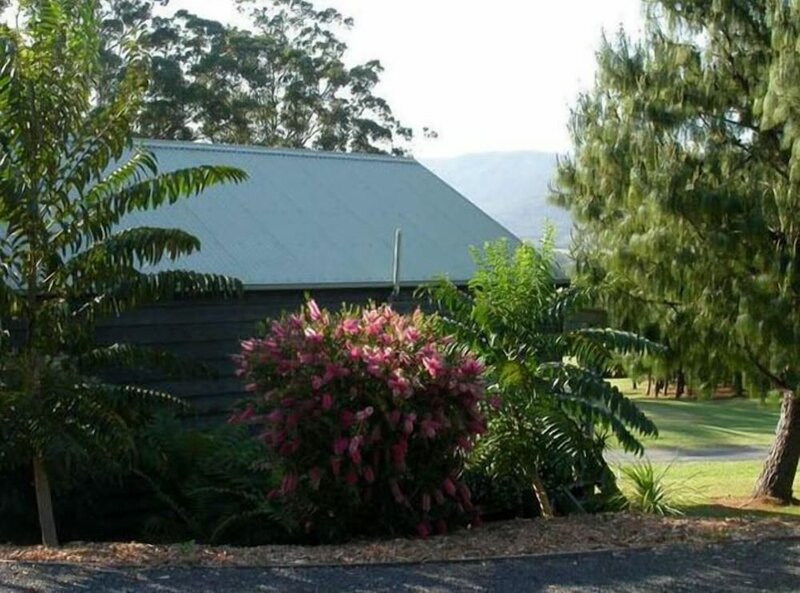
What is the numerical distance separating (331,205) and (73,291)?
6111 mm

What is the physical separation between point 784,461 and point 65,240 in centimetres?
1249

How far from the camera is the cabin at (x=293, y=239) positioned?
13.0m

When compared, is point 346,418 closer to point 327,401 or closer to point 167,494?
point 327,401

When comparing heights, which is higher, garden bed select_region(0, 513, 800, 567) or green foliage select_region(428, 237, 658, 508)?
green foliage select_region(428, 237, 658, 508)

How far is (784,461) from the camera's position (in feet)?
59.5

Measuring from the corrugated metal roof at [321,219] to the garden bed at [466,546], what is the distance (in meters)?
4.77

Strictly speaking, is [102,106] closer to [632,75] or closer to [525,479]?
[525,479]

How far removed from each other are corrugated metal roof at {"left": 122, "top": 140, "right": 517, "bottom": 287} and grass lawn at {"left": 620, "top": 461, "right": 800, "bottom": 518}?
409cm

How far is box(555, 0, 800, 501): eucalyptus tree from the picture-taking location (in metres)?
16.1

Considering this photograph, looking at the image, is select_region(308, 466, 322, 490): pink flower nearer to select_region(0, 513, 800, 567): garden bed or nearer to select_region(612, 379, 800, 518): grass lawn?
select_region(0, 513, 800, 567): garden bed

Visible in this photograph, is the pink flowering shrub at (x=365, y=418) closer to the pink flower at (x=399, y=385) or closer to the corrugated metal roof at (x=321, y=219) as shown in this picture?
the pink flower at (x=399, y=385)

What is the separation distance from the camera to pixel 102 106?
10438mm

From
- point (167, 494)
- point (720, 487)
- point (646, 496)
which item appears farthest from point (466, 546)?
point (720, 487)

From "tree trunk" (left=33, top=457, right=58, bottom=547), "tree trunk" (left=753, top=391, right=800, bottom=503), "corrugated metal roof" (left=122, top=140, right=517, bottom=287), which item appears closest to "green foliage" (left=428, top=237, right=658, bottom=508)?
"corrugated metal roof" (left=122, top=140, right=517, bottom=287)
